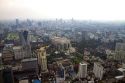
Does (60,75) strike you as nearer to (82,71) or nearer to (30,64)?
(82,71)

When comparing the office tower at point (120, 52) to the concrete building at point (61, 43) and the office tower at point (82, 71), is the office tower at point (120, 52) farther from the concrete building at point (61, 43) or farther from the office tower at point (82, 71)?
the concrete building at point (61, 43)

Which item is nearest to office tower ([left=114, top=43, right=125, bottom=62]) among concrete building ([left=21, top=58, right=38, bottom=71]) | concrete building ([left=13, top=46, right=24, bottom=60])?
concrete building ([left=21, top=58, right=38, bottom=71])

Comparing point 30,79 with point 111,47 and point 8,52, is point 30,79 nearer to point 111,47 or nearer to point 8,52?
point 8,52

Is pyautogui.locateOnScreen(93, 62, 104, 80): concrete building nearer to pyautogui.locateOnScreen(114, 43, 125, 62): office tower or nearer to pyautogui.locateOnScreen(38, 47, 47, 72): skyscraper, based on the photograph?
pyautogui.locateOnScreen(114, 43, 125, 62): office tower

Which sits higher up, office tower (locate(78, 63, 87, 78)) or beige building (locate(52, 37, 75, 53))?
beige building (locate(52, 37, 75, 53))

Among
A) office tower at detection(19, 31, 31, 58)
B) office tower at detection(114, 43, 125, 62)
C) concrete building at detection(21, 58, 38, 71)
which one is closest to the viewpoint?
concrete building at detection(21, 58, 38, 71)

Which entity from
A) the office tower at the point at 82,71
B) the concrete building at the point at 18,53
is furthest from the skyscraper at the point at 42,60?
the office tower at the point at 82,71

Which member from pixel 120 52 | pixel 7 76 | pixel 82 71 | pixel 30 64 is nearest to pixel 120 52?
pixel 120 52

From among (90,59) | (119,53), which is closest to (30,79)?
(90,59)
